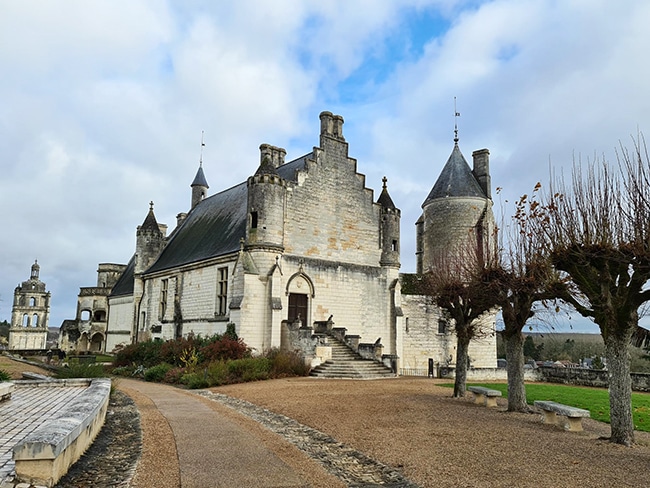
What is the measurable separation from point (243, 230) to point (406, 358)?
11.0 meters

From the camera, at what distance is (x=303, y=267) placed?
2397 cm

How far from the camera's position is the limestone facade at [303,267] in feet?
73.9

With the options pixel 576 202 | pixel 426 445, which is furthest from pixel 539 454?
pixel 576 202

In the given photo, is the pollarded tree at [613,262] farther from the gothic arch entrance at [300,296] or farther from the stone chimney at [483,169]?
the stone chimney at [483,169]

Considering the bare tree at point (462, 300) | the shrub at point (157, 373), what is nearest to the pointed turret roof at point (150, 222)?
the shrub at point (157, 373)

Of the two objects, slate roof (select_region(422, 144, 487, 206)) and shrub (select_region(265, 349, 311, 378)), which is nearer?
shrub (select_region(265, 349, 311, 378))

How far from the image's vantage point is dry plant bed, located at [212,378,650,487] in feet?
20.4

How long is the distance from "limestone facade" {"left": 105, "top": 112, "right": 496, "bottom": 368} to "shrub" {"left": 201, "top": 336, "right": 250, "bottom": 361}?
112cm

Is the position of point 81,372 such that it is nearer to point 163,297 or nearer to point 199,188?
point 163,297

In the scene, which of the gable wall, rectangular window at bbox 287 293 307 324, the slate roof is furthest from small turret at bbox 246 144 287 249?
the slate roof

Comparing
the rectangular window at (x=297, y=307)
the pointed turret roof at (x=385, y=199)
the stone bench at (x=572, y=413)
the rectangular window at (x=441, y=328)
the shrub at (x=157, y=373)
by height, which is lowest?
the shrub at (x=157, y=373)

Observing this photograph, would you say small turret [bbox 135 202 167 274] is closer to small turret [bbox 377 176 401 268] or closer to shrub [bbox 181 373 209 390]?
small turret [bbox 377 176 401 268]

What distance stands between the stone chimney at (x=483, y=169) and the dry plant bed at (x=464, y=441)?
2025 centimetres

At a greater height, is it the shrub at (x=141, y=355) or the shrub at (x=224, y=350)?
the shrub at (x=224, y=350)
